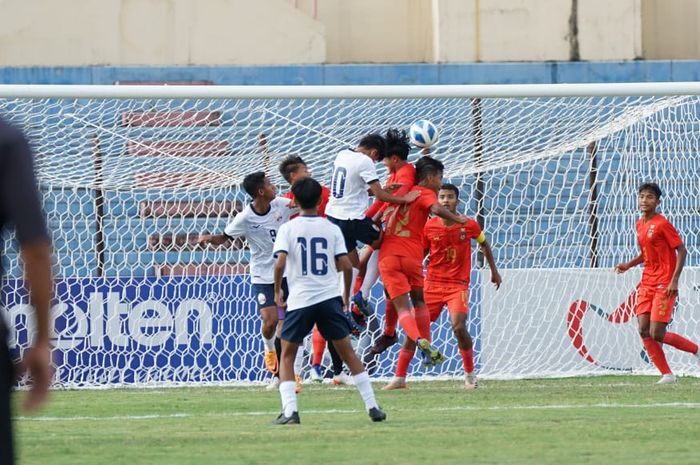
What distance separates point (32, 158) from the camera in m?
3.86

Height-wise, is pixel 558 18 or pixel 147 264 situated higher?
pixel 558 18

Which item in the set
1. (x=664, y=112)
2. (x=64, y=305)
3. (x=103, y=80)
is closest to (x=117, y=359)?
(x=64, y=305)

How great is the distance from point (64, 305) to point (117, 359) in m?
0.74

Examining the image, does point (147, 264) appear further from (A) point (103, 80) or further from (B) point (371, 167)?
(A) point (103, 80)

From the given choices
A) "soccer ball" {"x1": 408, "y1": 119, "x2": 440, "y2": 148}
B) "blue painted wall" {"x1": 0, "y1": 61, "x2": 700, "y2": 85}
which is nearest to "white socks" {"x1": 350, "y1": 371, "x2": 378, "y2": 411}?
"soccer ball" {"x1": 408, "y1": 119, "x2": 440, "y2": 148}

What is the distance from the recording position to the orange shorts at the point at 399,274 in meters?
12.1

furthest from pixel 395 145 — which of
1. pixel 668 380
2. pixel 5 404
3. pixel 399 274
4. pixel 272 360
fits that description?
pixel 5 404

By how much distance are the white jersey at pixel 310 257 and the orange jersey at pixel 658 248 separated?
16.2ft

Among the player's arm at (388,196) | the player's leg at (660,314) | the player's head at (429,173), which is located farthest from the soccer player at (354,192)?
the player's leg at (660,314)

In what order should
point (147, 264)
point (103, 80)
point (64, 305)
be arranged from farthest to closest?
point (103, 80) < point (147, 264) < point (64, 305)

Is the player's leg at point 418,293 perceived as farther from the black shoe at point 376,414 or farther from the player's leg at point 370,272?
the black shoe at point 376,414

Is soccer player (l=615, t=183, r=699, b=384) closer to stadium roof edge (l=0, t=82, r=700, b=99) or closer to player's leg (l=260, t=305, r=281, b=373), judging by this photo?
stadium roof edge (l=0, t=82, r=700, b=99)

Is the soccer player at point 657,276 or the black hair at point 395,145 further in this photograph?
the soccer player at point 657,276

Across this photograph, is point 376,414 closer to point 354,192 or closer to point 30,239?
point 354,192
